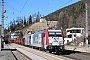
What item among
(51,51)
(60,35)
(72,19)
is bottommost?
(51,51)

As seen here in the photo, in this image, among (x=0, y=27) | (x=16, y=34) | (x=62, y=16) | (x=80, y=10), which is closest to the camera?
(x=0, y=27)

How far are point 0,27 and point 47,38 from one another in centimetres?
1740

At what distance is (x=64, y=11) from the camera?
163750 millimetres

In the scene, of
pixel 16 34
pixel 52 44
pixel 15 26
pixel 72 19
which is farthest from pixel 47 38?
pixel 15 26

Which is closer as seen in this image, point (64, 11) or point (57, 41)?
point (57, 41)

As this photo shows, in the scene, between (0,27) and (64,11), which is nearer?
(0,27)

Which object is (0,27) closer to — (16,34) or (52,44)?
(52,44)

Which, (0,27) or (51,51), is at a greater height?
(0,27)

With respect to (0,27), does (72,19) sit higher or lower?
higher

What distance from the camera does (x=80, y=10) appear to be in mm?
140500

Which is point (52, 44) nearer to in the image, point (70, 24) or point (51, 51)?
point (51, 51)

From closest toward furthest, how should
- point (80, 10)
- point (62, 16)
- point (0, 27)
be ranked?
point (0, 27), point (80, 10), point (62, 16)

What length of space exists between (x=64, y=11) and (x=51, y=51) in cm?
13439

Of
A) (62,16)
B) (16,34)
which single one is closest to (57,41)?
(16,34)
